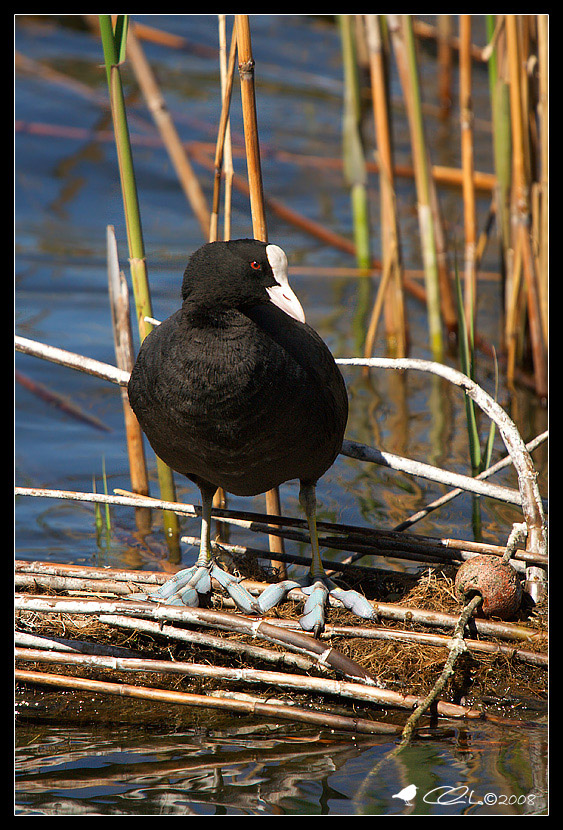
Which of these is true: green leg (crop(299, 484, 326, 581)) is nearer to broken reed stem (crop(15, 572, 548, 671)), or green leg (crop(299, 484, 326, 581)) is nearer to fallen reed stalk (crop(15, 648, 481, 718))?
broken reed stem (crop(15, 572, 548, 671))

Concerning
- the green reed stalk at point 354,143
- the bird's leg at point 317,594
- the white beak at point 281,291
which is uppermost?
the green reed stalk at point 354,143

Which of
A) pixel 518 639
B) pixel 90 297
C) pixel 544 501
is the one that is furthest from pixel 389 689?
pixel 90 297

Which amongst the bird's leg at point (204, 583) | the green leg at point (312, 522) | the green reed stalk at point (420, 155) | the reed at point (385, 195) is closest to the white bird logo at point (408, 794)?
the bird's leg at point (204, 583)

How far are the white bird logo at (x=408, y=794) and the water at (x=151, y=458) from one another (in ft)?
0.05

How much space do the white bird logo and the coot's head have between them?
4.64ft

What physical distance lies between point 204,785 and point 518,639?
1127mm

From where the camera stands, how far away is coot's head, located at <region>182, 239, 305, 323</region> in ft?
9.31

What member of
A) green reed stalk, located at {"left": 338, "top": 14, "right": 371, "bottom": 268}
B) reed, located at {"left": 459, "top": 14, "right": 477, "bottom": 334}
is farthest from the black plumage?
green reed stalk, located at {"left": 338, "top": 14, "right": 371, "bottom": 268}

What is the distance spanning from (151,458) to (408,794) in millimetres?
2926

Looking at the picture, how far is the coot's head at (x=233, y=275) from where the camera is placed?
284 cm

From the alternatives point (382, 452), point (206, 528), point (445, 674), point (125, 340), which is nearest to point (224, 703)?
point (445, 674)

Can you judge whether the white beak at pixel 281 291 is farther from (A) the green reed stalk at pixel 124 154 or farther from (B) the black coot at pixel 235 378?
(A) the green reed stalk at pixel 124 154

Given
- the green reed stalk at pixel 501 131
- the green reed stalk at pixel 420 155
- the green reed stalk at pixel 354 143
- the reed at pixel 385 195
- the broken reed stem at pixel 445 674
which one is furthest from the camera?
the green reed stalk at pixel 354 143
